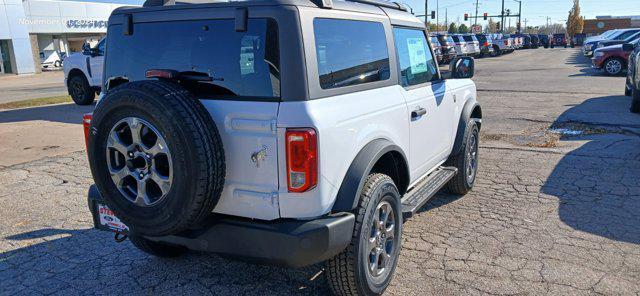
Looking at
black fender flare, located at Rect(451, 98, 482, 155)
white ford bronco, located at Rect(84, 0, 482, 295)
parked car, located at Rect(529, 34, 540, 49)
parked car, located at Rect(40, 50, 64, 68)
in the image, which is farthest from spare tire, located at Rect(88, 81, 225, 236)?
parked car, located at Rect(529, 34, 540, 49)

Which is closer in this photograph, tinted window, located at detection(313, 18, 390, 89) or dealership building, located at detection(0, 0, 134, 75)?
tinted window, located at detection(313, 18, 390, 89)

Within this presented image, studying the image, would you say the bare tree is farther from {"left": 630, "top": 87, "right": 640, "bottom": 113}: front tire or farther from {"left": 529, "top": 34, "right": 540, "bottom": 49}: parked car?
{"left": 630, "top": 87, "right": 640, "bottom": 113}: front tire

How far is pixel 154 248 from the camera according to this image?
377 cm

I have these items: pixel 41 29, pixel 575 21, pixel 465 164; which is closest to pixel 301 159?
pixel 465 164

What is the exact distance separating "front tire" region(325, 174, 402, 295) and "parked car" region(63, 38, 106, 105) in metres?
11.4

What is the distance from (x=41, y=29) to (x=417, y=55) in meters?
41.3

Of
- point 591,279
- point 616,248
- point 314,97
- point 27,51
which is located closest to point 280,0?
point 314,97

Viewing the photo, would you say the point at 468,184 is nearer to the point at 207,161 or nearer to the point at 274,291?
the point at 274,291

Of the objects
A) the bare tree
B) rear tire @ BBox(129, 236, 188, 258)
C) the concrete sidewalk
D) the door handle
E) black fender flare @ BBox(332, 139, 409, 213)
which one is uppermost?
the bare tree

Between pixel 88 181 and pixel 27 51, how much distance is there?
3619 centimetres

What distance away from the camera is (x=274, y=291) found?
337 centimetres

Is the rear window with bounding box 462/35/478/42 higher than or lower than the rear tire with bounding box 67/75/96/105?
higher

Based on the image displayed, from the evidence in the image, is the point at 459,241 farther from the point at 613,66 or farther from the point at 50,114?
the point at 613,66

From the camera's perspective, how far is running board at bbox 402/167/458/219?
368 cm
